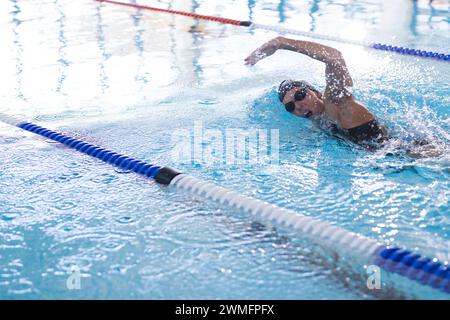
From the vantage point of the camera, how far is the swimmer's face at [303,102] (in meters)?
3.49

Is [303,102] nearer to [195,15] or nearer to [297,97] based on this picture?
[297,97]

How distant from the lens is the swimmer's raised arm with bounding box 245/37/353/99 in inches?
138

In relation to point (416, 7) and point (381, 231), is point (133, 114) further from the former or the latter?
point (416, 7)

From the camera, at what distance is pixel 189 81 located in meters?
5.29

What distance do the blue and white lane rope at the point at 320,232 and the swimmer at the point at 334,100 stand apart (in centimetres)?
93

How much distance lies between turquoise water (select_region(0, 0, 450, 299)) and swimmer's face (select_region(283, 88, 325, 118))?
198 millimetres

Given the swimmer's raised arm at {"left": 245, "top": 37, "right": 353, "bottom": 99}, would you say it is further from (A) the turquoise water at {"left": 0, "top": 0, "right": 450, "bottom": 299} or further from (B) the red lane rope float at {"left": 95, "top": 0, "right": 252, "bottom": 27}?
(B) the red lane rope float at {"left": 95, "top": 0, "right": 252, "bottom": 27}

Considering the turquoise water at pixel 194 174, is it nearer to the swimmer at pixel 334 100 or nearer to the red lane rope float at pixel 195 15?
the swimmer at pixel 334 100

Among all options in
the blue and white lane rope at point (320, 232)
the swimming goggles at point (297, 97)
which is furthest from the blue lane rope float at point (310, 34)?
the blue and white lane rope at point (320, 232)

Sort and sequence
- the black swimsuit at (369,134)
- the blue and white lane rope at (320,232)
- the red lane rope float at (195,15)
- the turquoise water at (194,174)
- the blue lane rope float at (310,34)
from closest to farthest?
the blue and white lane rope at (320,232), the turquoise water at (194,174), the black swimsuit at (369,134), the blue lane rope float at (310,34), the red lane rope float at (195,15)

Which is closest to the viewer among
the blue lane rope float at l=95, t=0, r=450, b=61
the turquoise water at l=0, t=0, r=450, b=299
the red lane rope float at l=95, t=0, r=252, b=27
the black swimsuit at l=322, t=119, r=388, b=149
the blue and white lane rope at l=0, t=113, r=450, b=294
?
the blue and white lane rope at l=0, t=113, r=450, b=294

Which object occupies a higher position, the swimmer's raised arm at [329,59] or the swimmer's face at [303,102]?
the swimmer's raised arm at [329,59]

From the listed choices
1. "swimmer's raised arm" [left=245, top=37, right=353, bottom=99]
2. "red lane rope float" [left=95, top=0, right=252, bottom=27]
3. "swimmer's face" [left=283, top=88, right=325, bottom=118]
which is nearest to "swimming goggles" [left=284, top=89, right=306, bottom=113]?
"swimmer's face" [left=283, top=88, right=325, bottom=118]
